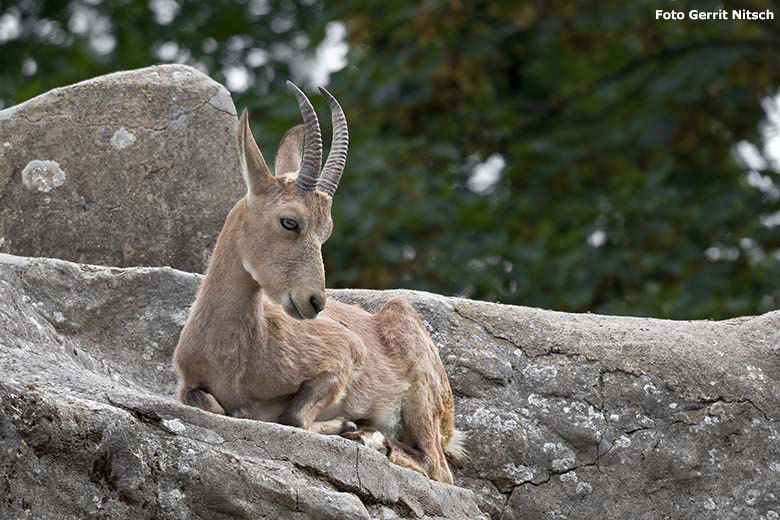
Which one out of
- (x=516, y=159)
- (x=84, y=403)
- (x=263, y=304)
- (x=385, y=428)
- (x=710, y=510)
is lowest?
(x=516, y=159)

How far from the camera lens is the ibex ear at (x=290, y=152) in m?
9.16

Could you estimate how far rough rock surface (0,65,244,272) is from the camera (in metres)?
10.3

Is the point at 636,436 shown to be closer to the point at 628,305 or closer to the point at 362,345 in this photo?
the point at 362,345

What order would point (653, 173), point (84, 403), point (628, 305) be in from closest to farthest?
point (84, 403) → point (628, 305) → point (653, 173)

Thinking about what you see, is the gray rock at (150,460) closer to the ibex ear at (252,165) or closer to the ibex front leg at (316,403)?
the ibex front leg at (316,403)

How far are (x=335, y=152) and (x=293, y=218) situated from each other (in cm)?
44

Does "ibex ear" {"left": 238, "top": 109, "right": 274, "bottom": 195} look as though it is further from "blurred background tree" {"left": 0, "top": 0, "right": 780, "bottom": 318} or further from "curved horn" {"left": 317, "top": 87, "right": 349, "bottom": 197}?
"blurred background tree" {"left": 0, "top": 0, "right": 780, "bottom": 318}

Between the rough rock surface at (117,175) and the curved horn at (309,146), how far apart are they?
7.59 ft

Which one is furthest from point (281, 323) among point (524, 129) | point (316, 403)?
point (524, 129)

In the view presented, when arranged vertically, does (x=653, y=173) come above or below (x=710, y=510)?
below

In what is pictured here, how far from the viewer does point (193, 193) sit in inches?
413

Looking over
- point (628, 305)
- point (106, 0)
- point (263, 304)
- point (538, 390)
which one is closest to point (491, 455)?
point (538, 390)

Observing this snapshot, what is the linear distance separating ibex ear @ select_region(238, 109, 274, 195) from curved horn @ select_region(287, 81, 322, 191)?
0.18 metres

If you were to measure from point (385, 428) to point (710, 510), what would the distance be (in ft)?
6.70
